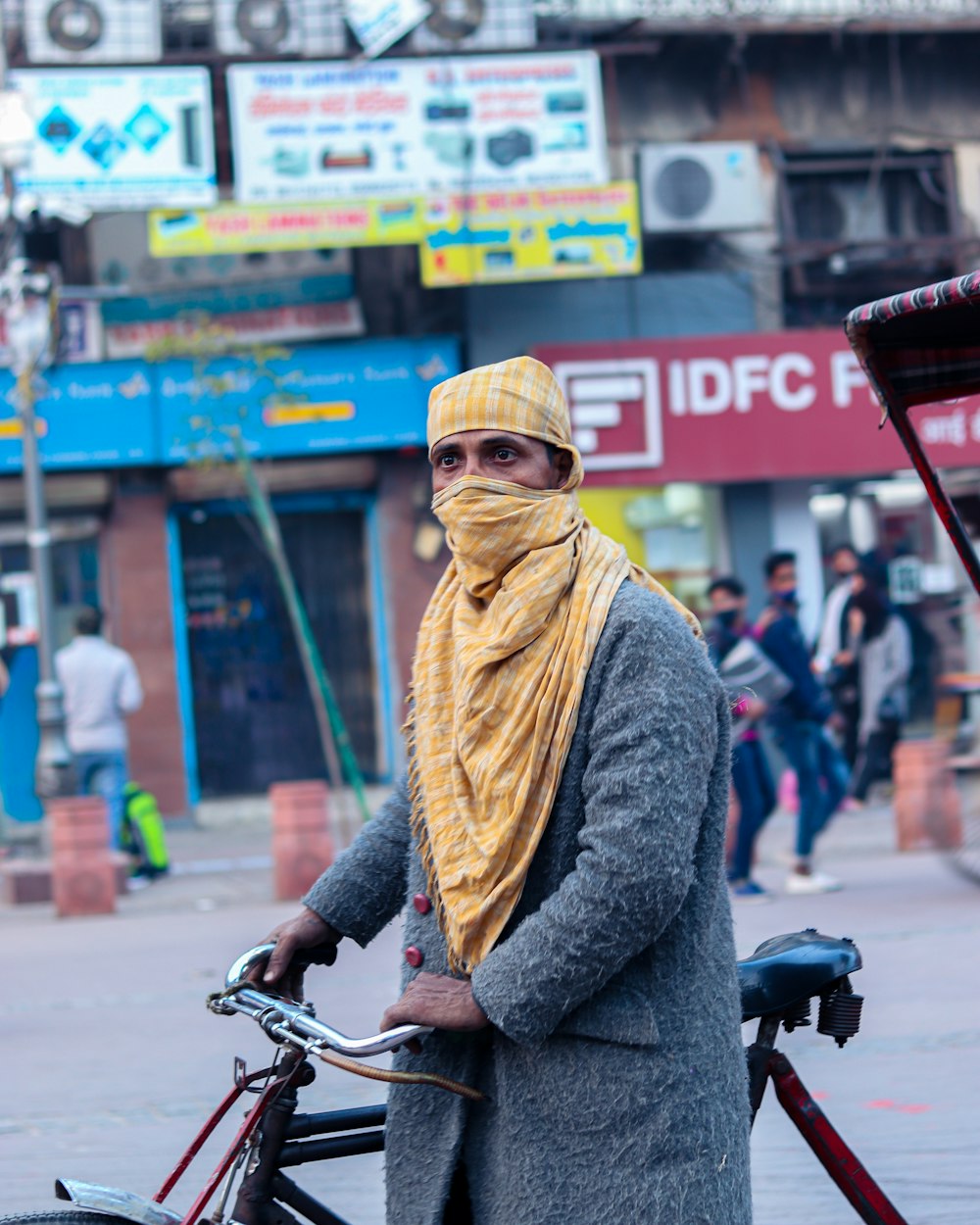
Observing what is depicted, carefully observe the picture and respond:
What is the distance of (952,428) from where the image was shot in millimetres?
15781

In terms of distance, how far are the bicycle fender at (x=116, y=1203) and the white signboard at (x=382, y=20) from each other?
42.5 ft

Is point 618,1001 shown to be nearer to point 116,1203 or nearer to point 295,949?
point 295,949

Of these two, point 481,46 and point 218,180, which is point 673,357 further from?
point 218,180

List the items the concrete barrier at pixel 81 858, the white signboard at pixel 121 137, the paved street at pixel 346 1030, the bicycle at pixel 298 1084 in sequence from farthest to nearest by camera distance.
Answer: the white signboard at pixel 121 137, the concrete barrier at pixel 81 858, the paved street at pixel 346 1030, the bicycle at pixel 298 1084

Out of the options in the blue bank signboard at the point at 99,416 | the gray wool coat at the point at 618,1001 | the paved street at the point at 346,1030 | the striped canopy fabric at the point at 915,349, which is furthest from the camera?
the blue bank signboard at the point at 99,416

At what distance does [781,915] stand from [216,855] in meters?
5.92

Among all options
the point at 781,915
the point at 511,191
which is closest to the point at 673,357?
the point at 511,191

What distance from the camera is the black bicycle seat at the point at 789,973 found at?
109 inches

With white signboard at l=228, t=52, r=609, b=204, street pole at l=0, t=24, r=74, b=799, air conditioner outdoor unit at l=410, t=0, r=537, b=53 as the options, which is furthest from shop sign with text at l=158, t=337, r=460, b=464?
air conditioner outdoor unit at l=410, t=0, r=537, b=53

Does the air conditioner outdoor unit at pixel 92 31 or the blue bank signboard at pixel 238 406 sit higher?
the air conditioner outdoor unit at pixel 92 31

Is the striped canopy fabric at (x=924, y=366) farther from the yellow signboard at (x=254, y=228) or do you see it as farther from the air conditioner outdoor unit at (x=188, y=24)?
the air conditioner outdoor unit at (x=188, y=24)

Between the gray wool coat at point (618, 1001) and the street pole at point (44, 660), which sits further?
the street pole at point (44, 660)

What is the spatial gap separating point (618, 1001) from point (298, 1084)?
0.53 m

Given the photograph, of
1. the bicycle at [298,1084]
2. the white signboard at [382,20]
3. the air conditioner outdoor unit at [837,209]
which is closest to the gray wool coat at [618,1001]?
the bicycle at [298,1084]
